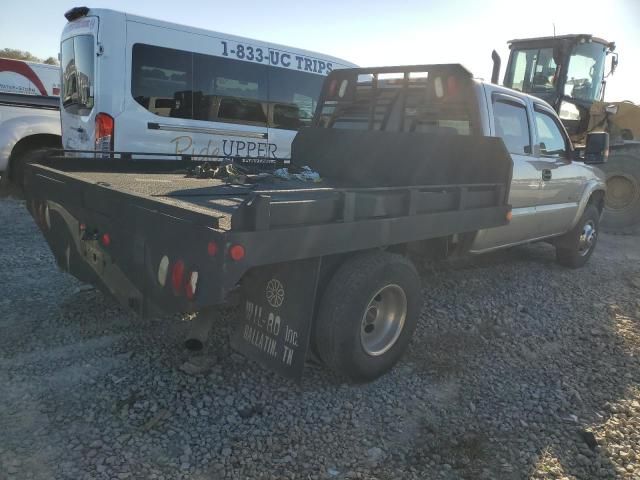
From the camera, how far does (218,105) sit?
22.7 feet

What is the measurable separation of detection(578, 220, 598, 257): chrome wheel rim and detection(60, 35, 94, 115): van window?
246 inches

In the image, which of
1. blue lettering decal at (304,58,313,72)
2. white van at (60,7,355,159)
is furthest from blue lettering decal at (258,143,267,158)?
blue lettering decal at (304,58,313,72)

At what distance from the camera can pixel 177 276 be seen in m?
2.35

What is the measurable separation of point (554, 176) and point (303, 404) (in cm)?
390

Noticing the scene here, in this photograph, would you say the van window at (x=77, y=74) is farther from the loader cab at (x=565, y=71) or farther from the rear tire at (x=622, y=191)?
the rear tire at (x=622, y=191)

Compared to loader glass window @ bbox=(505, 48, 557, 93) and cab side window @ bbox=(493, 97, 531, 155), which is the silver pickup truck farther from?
loader glass window @ bbox=(505, 48, 557, 93)

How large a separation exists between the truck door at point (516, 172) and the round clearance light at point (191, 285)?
2831 mm

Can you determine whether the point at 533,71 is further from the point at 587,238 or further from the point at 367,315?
the point at 367,315

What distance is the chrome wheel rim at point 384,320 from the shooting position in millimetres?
3271

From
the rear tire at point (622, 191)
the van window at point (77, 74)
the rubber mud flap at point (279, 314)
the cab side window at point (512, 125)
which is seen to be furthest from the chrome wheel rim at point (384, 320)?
the rear tire at point (622, 191)

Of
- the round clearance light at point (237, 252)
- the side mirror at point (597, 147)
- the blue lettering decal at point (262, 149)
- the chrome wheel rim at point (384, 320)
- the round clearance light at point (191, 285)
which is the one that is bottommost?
the chrome wheel rim at point (384, 320)

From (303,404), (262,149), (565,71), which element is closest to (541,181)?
(303,404)

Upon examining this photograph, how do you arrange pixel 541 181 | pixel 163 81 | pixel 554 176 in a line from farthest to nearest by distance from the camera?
1. pixel 163 81
2. pixel 554 176
3. pixel 541 181

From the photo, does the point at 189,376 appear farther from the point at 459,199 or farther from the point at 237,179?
the point at 459,199
